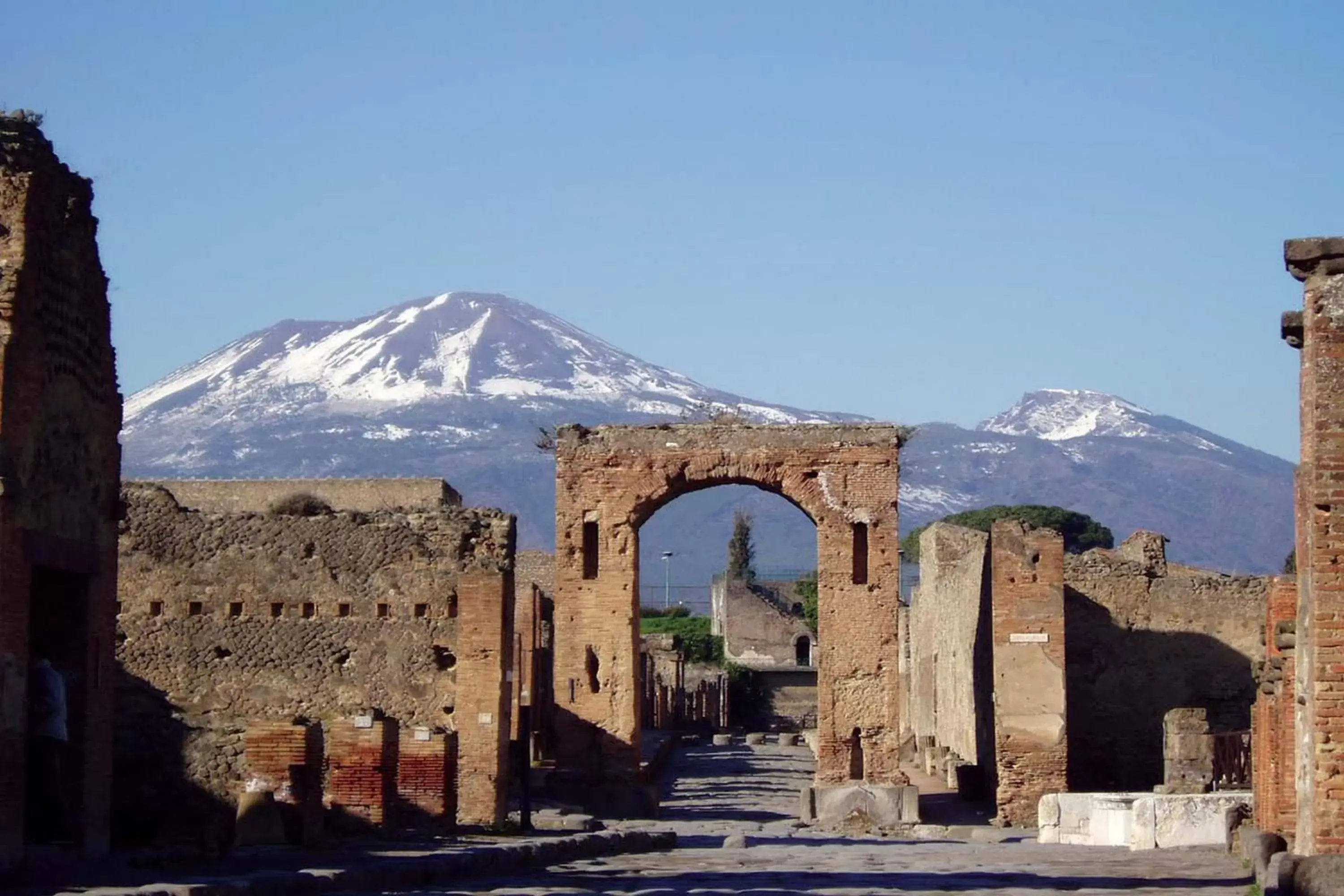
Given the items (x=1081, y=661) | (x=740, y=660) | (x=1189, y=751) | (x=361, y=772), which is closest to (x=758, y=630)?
(x=740, y=660)

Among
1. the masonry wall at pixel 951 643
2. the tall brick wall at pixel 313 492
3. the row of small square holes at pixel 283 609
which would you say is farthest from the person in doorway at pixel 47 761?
the tall brick wall at pixel 313 492

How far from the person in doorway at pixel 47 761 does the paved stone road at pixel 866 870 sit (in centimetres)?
250

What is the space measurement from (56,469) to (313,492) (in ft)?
101

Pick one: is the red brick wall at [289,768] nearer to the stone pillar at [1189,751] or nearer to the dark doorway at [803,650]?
the stone pillar at [1189,751]

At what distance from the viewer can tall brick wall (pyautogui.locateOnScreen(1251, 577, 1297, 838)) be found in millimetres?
15312

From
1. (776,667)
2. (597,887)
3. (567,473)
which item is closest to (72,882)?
(597,887)

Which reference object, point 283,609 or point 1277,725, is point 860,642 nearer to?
point 283,609

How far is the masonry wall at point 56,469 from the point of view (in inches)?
539

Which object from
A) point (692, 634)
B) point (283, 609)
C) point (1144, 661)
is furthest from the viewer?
point (692, 634)

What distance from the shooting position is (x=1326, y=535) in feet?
40.1

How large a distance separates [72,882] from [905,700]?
3817 centimetres

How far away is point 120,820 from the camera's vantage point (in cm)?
1791

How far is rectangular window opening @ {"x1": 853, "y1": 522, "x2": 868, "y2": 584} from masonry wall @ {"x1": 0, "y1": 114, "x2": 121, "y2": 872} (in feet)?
51.1

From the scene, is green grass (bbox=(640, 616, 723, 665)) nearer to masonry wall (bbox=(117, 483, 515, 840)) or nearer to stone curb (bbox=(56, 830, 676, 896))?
masonry wall (bbox=(117, 483, 515, 840))
